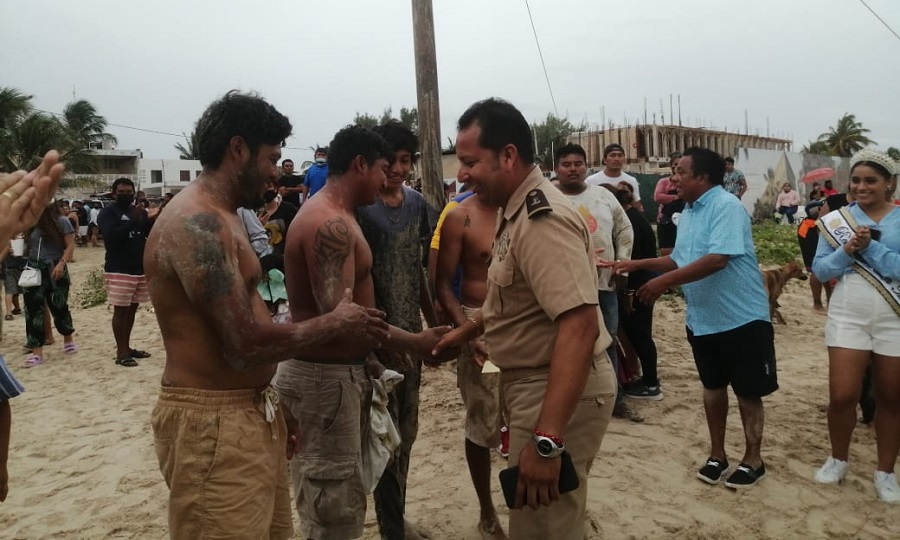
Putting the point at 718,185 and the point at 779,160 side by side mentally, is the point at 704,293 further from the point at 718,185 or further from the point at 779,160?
the point at 779,160

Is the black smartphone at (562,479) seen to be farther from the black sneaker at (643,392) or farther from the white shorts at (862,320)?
the black sneaker at (643,392)

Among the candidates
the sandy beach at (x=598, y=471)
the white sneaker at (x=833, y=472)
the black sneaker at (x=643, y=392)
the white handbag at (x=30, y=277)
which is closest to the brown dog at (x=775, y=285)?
the sandy beach at (x=598, y=471)

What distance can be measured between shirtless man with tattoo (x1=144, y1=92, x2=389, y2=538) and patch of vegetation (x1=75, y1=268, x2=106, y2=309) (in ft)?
38.2

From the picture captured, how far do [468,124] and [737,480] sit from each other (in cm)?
321

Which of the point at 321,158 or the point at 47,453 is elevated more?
the point at 321,158

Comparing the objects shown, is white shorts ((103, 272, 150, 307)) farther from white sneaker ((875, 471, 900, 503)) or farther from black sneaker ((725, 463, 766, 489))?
white sneaker ((875, 471, 900, 503))

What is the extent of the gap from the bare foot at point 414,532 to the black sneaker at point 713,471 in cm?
196

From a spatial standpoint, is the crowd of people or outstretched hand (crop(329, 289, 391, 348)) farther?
outstretched hand (crop(329, 289, 391, 348))

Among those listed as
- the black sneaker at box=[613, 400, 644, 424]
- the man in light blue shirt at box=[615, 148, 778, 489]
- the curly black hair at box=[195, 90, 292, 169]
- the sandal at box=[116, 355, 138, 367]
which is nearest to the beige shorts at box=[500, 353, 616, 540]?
the curly black hair at box=[195, 90, 292, 169]

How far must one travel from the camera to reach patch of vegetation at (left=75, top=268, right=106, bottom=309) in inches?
478

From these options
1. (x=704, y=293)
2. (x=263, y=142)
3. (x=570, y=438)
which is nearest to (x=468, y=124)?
(x=263, y=142)

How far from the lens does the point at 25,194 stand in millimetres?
1757

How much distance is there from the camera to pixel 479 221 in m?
3.75

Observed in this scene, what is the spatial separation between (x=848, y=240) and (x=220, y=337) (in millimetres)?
3855
